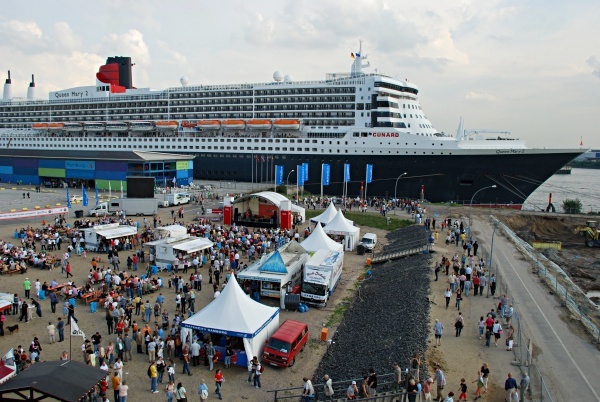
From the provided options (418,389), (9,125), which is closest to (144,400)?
(418,389)

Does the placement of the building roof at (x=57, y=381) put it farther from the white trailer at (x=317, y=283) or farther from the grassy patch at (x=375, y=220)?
the grassy patch at (x=375, y=220)

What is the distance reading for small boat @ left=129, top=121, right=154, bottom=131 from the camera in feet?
184

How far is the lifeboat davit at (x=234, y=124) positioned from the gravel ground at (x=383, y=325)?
3062 centimetres

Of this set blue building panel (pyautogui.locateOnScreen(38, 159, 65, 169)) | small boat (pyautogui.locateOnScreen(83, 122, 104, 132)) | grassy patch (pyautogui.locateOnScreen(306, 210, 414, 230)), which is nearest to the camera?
grassy patch (pyautogui.locateOnScreen(306, 210, 414, 230))

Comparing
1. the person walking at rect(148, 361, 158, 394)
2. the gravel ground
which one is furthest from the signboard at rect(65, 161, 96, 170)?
the person walking at rect(148, 361, 158, 394)

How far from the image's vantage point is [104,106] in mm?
60125

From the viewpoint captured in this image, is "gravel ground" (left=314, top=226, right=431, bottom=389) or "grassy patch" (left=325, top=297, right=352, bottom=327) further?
"grassy patch" (left=325, top=297, right=352, bottom=327)

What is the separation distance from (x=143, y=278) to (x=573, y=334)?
52.2 feet

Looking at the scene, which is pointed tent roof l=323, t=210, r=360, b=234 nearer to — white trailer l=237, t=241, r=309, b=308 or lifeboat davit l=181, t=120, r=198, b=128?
white trailer l=237, t=241, r=309, b=308

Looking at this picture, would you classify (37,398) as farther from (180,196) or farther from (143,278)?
(180,196)

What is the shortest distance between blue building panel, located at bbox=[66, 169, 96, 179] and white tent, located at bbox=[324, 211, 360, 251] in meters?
32.3

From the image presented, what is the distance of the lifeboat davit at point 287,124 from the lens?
46.9m

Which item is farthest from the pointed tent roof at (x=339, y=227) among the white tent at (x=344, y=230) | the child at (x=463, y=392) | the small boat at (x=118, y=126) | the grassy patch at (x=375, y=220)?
the small boat at (x=118, y=126)

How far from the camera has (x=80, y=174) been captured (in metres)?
50.2
